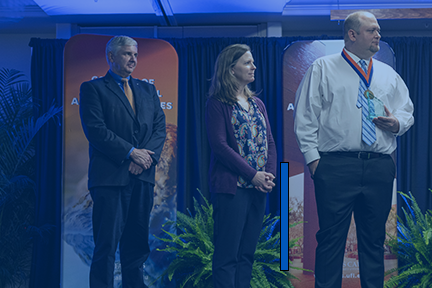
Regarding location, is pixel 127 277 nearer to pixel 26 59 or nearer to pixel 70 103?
pixel 70 103

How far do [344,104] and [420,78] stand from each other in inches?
92.9

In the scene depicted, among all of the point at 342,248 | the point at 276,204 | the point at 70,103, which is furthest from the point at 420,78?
the point at 70,103

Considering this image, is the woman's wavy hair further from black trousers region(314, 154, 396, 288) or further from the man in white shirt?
black trousers region(314, 154, 396, 288)

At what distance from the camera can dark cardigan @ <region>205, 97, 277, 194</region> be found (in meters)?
2.02

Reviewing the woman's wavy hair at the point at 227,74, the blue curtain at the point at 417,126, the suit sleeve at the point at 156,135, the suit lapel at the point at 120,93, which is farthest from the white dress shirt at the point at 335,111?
the blue curtain at the point at 417,126

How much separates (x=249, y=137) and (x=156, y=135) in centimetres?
63

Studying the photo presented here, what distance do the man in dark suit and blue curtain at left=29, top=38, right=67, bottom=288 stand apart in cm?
151

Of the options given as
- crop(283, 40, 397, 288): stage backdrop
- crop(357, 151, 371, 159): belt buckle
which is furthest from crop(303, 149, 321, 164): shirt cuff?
crop(283, 40, 397, 288): stage backdrop

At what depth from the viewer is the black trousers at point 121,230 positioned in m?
2.23

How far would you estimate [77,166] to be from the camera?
3211 mm

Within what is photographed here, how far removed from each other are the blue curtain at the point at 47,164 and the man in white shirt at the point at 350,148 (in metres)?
2.56

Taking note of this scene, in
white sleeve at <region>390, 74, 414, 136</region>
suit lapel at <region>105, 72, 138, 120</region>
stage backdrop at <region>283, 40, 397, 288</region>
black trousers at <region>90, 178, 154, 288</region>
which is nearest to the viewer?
white sleeve at <region>390, 74, 414, 136</region>

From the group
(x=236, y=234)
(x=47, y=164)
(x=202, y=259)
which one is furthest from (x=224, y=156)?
(x=47, y=164)
